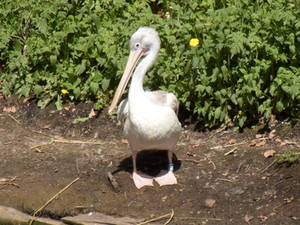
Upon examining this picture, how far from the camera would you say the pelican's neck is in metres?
5.40

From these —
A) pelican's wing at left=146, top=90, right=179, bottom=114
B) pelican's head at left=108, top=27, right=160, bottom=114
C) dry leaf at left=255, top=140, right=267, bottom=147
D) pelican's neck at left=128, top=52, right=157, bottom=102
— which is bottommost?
dry leaf at left=255, top=140, right=267, bottom=147

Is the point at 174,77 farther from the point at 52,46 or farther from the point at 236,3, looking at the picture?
the point at 52,46

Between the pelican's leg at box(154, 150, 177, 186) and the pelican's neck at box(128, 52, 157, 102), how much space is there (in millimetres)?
727

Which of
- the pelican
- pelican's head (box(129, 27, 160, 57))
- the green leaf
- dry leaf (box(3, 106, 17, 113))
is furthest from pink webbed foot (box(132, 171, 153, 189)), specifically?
dry leaf (box(3, 106, 17, 113))

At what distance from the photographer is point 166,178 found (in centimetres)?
568

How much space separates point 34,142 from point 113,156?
105 centimetres

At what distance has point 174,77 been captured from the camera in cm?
665

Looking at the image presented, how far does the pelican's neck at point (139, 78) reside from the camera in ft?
17.7

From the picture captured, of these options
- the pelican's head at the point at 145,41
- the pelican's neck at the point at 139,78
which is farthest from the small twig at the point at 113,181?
the pelican's head at the point at 145,41

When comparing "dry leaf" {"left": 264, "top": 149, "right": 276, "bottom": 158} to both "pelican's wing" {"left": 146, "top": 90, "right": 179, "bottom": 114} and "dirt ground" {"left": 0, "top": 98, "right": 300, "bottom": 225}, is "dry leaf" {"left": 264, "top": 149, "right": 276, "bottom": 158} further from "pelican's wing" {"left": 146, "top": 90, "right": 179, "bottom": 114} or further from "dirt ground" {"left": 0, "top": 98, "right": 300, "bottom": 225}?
"pelican's wing" {"left": 146, "top": 90, "right": 179, "bottom": 114}

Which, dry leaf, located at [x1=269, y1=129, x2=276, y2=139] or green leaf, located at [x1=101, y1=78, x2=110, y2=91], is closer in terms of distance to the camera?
dry leaf, located at [x1=269, y1=129, x2=276, y2=139]

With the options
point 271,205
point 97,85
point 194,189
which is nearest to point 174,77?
point 97,85

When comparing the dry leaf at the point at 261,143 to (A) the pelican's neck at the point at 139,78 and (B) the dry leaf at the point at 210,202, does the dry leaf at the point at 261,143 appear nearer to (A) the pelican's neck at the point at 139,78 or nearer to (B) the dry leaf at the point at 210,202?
(B) the dry leaf at the point at 210,202

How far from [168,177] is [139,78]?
1.02 m
